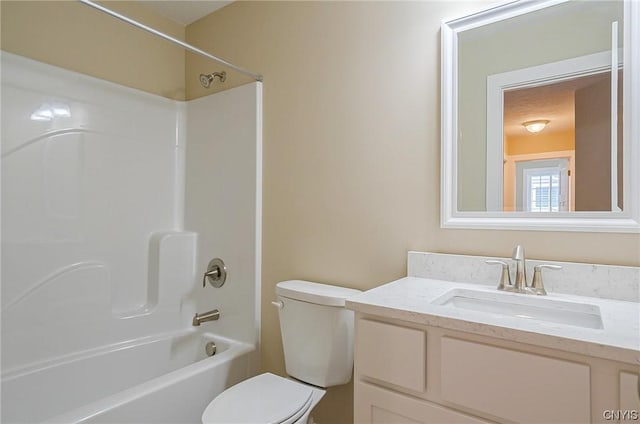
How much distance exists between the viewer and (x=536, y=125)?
49.0 inches

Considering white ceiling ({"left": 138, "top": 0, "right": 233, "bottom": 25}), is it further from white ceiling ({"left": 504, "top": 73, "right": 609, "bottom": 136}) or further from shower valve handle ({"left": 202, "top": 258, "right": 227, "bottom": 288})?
white ceiling ({"left": 504, "top": 73, "right": 609, "bottom": 136})

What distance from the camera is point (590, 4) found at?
3.81 ft

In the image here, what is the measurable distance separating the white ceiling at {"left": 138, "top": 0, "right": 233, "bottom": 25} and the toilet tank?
5.95 feet

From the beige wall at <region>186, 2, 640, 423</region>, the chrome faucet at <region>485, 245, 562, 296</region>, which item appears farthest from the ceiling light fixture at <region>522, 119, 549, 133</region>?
the chrome faucet at <region>485, 245, 562, 296</region>

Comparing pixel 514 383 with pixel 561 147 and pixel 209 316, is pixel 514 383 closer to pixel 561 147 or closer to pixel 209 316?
pixel 561 147

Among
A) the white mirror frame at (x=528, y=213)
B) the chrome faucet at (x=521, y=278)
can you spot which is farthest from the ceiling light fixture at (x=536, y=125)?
the chrome faucet at (x=521, y=278)

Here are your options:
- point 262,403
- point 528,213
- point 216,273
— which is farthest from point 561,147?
point 216,273

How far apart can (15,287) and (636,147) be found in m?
2.53

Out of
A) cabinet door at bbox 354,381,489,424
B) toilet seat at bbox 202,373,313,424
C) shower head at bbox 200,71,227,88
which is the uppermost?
shower head at bbox 200,71,227,88

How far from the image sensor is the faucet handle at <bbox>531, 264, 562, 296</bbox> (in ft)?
3.76

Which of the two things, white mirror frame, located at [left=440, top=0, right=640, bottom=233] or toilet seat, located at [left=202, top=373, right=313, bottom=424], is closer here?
white mirror frame, located at [left=440, top=0, right=640, bottom=233]

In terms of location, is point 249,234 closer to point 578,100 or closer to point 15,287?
point 15,287

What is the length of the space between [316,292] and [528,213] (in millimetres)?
857

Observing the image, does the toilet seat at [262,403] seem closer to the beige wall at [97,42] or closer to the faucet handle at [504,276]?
the faucet handle at [504,276]
